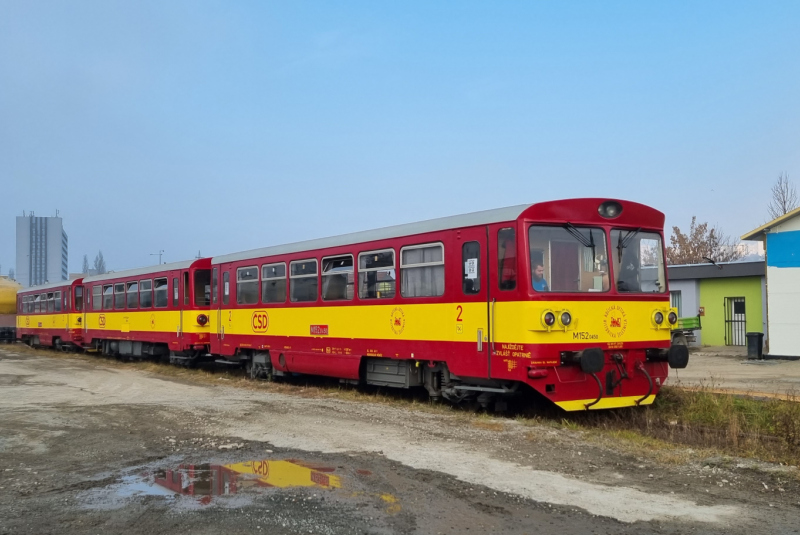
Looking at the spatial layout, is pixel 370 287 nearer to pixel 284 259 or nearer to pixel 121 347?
pixel 284 259

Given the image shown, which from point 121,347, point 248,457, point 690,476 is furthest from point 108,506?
point 121,347

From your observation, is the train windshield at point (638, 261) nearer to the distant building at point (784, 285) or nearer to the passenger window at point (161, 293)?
the distant building at point (784, 285)

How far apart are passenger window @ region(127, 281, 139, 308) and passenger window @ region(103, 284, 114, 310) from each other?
173cm

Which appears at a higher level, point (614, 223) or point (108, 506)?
point (614, 223)

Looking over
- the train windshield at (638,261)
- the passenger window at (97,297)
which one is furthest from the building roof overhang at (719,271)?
the passenger window at (97,297)

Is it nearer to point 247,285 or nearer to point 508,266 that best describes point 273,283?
point 247,285

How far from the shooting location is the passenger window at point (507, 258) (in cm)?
1006

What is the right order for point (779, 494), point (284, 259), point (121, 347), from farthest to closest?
point (121, 347) → point (284, 259) → point (779, 494)

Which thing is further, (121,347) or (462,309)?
(121,347)

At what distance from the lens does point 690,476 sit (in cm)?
704

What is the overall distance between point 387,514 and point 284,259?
33.8 feet

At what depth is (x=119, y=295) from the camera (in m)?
24.6

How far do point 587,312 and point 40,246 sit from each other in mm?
213723

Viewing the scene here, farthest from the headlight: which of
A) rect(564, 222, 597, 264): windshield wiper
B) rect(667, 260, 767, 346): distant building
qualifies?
rect(667, 260, 767, 346): distant building
